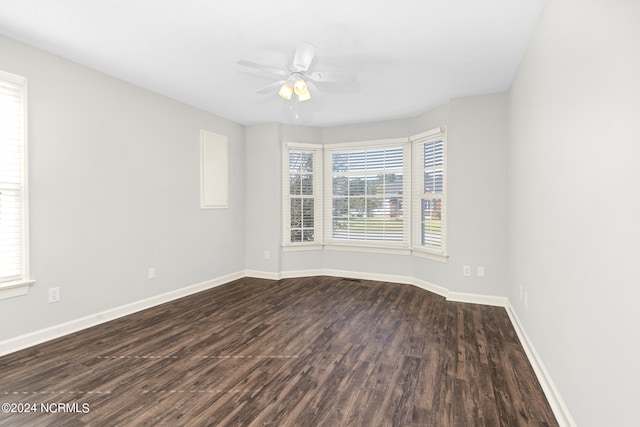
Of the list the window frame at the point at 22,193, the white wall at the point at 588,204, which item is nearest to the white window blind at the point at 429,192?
the white wall at the point at 588,204

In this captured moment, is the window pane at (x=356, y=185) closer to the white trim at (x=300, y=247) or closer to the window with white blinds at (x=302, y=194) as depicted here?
the window with white blinds at (x=302, y=194)

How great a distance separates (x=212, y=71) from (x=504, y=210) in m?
3.81

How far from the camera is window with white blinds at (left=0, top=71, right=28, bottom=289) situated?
2638 mm

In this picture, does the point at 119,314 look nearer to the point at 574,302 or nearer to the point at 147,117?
the point at 147,117

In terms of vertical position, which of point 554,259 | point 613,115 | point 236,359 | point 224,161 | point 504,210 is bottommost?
point 236,359

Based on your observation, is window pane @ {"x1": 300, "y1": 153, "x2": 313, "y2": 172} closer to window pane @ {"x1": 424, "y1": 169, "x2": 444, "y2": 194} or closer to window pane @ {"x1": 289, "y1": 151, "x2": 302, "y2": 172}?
window pane @ {"x1": 289, "y1": 151, "x2": 302, "y2": 172}

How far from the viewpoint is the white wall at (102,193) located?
285cm

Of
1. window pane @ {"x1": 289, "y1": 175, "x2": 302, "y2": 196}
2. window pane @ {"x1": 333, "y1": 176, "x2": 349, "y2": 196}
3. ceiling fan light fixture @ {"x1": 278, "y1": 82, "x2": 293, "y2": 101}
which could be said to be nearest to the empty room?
ceiling fan light fixture @ {"x1": 278, "y1": 82, "x2": 293, "y2": 101}

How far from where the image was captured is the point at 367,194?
5.45 metres

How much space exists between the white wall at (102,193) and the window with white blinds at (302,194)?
4.60ft

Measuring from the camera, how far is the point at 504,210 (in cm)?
398

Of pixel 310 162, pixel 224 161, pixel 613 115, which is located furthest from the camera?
pixel 310 162

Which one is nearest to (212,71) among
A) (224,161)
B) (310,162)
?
(224,161)

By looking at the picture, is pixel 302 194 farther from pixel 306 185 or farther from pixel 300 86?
pixel 300 86
